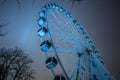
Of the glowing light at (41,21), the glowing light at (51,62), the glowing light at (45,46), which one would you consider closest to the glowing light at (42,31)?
the glowing light at (41,21)

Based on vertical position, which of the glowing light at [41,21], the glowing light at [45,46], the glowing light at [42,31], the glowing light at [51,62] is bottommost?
the glowing light at [51,62]

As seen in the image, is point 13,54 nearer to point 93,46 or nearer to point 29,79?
point 29,79

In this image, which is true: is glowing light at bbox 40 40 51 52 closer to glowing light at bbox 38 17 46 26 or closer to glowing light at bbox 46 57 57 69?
glowing light at bbox 46 57 57 69

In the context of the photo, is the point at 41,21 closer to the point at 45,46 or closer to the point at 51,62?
the point at 45,46

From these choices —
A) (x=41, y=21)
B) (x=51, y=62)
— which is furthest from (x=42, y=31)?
(x=51, y=62)

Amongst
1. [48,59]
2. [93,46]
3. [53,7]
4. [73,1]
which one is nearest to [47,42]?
[48,59]

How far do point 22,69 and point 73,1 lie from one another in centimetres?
2427

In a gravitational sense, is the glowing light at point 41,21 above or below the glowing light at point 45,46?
above

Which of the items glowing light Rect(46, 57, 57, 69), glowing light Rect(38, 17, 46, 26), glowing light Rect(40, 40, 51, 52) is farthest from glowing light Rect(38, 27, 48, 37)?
glowing light Rect(46, 57, 57, 69)

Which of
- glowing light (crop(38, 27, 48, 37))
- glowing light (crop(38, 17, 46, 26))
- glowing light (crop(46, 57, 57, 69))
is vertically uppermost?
glowing light (crop(38, 17, 46, 26))

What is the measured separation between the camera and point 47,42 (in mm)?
15141

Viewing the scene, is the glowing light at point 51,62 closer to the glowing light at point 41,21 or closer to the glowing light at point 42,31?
the glowing light at point 42,31

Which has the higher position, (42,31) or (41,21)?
(41,21)

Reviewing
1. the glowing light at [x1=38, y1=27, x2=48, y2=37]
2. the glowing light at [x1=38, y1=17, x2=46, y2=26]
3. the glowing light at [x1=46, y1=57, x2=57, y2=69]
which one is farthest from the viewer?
the glowing light at [x1=38, y1=17, x2=46, y2=26]
